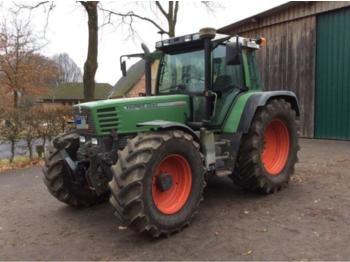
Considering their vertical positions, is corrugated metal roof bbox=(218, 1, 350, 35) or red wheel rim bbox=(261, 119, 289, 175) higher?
corrugated metal roof bbox=(218, 1, 350, 35)

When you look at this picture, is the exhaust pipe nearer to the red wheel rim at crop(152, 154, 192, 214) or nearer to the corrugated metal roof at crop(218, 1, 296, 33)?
the red wheel rim at crop(152, 154, 192, 214)

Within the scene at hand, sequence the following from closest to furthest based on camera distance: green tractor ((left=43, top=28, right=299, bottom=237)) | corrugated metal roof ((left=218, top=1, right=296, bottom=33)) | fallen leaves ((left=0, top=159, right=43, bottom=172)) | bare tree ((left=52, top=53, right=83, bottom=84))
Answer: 1. green tractor ((left=43, top=28, right=299, bottom=237))
2. fallen leaves ((left=0, top=159, right=43, bottom=172))
3. corrugated metal roof ((left=218, top=1, right=296, bottom=33))
4. bare tree ((left=52, top=53, right=83, bottom=84))

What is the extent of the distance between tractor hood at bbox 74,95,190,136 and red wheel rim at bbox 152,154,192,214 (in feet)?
1.66

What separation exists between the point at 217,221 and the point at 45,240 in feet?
6.84

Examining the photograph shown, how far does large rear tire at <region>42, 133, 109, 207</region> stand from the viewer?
533 cm

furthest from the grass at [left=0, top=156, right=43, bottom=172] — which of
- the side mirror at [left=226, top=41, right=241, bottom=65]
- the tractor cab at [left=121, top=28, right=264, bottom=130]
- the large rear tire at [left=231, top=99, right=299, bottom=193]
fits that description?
the side mirror at [left=226, top=41, right=241, bottom=65]

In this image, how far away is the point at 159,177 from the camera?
177 inches

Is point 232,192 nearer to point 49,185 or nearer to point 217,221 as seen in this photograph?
point 217,221

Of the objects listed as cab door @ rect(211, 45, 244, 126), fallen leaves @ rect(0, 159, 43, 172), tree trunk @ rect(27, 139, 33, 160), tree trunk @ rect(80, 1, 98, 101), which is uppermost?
tree trunk @ rect(80, 1, 98, 101)

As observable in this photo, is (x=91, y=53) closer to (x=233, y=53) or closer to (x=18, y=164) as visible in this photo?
(x=18, y=164)

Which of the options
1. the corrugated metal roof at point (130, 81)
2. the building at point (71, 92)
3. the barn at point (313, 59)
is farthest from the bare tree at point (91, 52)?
the building at point (71, 92)

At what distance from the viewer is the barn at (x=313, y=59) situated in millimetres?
11328

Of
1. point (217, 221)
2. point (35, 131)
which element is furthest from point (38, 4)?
point (217, 221)

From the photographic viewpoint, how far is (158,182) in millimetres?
4492
